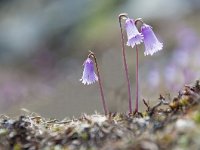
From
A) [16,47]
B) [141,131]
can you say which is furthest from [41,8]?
[141,131]

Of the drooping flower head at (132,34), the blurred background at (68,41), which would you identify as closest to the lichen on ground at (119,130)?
the drooping flower head at (132,34)

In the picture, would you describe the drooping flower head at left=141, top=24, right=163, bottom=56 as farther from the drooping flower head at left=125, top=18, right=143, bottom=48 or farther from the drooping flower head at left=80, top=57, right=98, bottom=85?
the drooping flower head at left=80, top=57, right=98, bottom=85

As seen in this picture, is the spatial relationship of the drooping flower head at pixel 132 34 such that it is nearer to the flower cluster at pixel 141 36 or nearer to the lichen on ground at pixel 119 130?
the flower cluster at pixel 141 36

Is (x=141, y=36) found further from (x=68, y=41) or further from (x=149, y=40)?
(x=68, y=41)

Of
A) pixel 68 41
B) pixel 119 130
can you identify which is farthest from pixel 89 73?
pixel 68 41

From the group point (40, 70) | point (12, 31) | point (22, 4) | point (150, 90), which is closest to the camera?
point (150, 90)

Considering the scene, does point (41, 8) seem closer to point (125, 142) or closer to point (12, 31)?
point (12, 31)

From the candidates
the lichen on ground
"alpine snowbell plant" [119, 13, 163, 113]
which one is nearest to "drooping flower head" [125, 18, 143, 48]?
"alpine snowbell plant" [119, 13, 163, 113]
